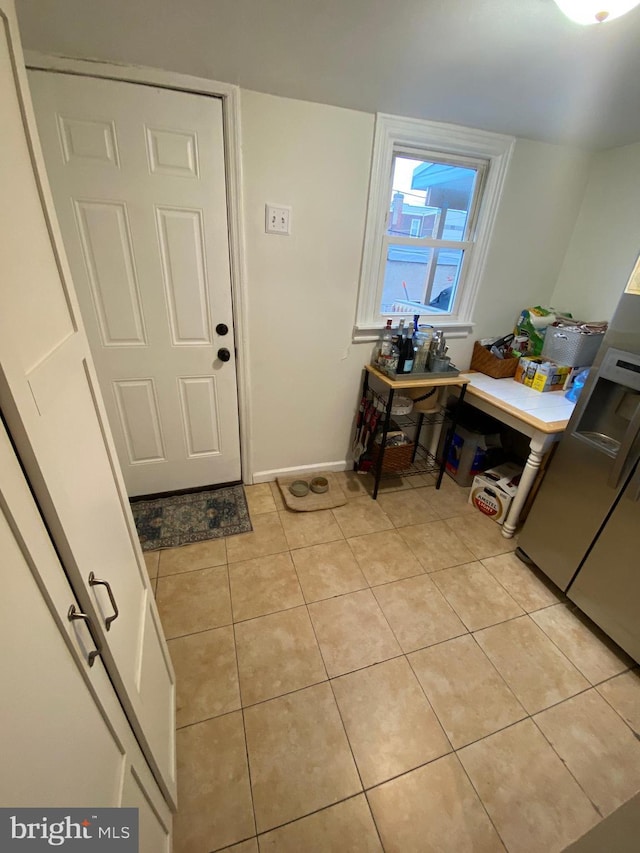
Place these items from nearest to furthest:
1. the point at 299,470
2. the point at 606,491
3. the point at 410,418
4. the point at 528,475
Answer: the point at 606,491, the point at 528,475, the point at 299,470, the point at 410,418

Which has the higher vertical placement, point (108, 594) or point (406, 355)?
point (406, 355)

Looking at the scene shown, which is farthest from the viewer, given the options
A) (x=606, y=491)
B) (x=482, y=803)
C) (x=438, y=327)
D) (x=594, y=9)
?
(x=438, y=327)

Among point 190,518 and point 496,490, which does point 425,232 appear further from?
point 190,518

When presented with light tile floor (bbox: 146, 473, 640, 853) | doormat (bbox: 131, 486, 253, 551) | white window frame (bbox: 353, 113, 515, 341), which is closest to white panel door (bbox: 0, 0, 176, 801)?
light tile floor (bbox: 146, 473, 640, 853)

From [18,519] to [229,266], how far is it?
1.64 m

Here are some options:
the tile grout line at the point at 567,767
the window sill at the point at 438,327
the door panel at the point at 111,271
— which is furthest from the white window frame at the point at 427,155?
the tile grout line at the point at 567,767

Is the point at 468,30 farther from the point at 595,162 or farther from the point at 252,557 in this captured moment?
the point at 252,557

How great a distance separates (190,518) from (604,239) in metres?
3.08

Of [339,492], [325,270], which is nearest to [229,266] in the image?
[325,270]

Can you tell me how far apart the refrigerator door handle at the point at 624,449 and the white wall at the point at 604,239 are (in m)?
1.09

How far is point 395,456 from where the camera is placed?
7.64 feet

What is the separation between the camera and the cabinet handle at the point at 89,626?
0.57 metres

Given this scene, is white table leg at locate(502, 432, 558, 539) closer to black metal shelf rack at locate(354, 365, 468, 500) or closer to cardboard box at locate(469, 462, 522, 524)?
cardboard box at locate(469, 462, 522, 524)

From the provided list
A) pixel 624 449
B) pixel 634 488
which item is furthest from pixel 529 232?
pixel 634 488
